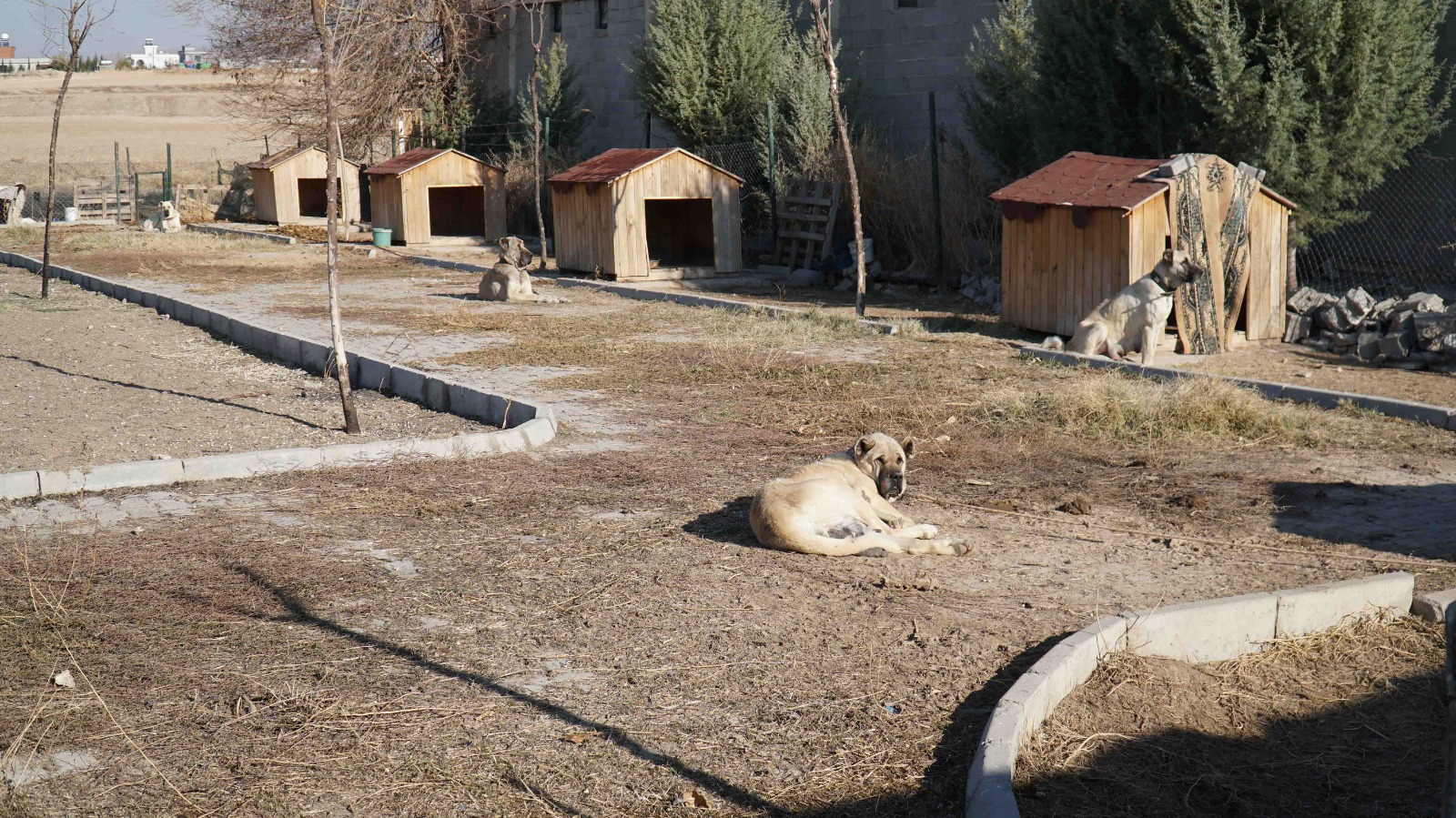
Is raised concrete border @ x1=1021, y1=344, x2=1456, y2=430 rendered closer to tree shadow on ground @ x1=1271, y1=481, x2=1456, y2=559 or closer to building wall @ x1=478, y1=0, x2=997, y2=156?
tree shadow on ground @ x1=1271, y1=481, x2=1456, y2=559

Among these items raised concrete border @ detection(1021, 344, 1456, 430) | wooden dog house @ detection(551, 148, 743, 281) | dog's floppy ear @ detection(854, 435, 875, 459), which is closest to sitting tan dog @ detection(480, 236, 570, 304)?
wooden dog house @ detection(551, 148, 743, 281)

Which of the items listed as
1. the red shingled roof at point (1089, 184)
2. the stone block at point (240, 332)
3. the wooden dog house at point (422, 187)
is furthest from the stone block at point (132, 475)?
the wooden dog house at point (422, 187)

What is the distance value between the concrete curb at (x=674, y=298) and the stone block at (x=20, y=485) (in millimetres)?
9179

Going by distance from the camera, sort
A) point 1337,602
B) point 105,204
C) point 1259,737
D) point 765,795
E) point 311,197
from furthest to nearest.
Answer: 1. point 105,204
2. point 311,197
3. point 1337,602
4. point 1259,737
5. point 765,795

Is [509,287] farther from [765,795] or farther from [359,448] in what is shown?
[765,795]

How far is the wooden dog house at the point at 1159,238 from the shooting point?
508 inches

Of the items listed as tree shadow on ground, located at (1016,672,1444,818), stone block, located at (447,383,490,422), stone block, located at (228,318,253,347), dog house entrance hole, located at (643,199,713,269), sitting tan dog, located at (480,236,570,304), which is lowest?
tree shadow on ground, located at (1016,672,1444,818)

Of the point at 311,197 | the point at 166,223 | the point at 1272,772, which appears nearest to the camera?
the point at 1272,772

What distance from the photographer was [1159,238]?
43.0 ft

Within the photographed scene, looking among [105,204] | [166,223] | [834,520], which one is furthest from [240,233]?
[834,520]

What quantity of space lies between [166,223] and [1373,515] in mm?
30661

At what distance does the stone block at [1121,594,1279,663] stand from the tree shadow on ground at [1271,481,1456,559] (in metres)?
1.64

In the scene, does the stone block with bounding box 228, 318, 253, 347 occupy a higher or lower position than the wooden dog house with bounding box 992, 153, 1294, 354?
lower

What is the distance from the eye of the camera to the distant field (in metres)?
50.8
